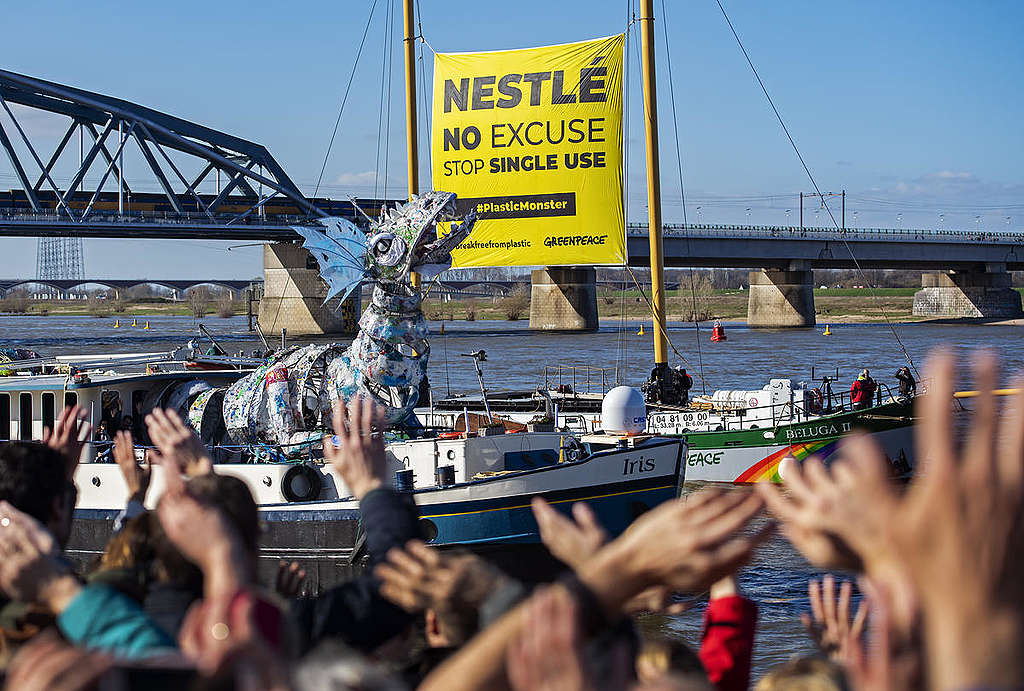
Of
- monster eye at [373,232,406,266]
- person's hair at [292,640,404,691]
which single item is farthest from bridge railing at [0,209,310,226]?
person's hair at [292,640,404,691]

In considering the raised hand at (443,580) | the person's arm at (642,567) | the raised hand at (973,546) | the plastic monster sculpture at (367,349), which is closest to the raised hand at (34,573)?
the raised hand at (443,580)

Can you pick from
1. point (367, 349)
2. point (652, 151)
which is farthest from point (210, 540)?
point (652, 151)

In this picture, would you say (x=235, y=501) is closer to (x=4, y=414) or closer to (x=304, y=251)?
(x=4, y=414)

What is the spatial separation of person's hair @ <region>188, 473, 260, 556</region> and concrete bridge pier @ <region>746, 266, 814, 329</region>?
93812 millimetres

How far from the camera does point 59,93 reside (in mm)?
103188

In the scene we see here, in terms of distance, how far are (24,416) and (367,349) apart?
6.50 m

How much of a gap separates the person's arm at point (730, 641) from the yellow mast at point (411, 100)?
28.3 metres

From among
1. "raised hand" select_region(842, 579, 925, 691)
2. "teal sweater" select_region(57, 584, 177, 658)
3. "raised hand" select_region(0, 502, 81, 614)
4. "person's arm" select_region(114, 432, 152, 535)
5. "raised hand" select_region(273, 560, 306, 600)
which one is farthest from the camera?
"person's arm" select_region(114, 432, 152, 535)

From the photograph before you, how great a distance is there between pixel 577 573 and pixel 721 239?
86230 millimetres

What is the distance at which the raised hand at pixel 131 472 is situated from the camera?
5828 millimetres

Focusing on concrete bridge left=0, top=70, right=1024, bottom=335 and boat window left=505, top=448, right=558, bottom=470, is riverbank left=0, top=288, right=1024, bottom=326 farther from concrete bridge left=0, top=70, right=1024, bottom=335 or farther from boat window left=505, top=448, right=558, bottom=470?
boat window left=505, top=448, right=558, bottom=470

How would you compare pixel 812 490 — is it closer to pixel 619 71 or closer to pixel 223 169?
pixel 619 71

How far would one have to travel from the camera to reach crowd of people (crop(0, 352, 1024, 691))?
218cm

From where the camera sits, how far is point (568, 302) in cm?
9156
